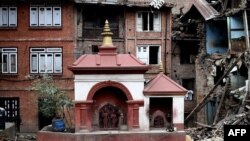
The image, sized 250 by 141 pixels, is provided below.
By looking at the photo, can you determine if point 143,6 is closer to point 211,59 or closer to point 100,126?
point 211,59

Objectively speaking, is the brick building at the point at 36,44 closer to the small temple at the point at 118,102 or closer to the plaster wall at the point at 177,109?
the small temple at the point at 118,102

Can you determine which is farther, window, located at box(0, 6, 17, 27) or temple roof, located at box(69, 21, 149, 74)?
window, located at box(0, 6, 17, 27)

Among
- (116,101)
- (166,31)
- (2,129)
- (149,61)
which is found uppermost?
(166,31)

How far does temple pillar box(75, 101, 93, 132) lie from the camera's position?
2208 cm

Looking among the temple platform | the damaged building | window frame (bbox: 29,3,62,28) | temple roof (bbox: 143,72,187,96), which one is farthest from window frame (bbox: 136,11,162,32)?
the temple platform

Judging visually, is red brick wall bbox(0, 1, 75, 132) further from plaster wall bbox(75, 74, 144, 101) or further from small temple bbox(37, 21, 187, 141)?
plaster wall bbox(75, 74, 144, 101)

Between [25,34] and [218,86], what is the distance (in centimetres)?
1457

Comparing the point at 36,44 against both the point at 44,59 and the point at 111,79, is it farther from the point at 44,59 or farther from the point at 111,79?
the point at 111,79

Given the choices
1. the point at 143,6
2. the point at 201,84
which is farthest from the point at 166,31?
the point at 201,84

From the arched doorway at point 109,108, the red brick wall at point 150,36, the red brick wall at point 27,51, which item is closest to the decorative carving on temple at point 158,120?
the arched doorway at point 109,108

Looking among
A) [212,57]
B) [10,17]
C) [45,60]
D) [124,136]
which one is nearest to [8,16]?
[10,17]

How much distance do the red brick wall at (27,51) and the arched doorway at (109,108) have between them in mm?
13123

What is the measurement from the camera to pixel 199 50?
126ft

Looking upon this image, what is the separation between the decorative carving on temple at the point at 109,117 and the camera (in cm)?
2262
